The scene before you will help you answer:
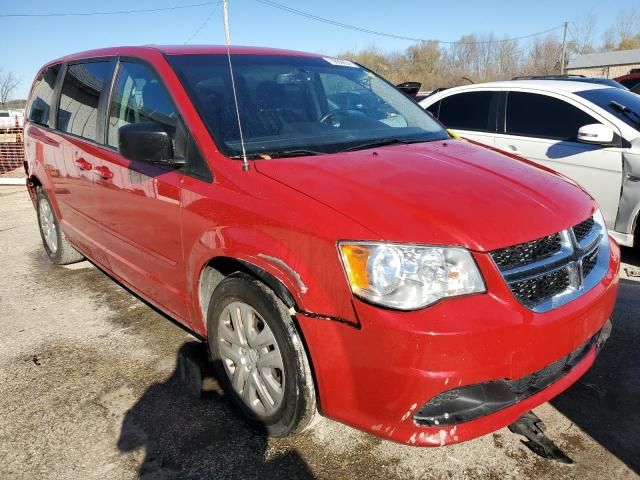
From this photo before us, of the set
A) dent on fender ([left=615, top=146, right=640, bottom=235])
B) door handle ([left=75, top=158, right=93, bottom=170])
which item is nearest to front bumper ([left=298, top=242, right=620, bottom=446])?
door handle ([left=75, top=158, right=93, bottom=170])

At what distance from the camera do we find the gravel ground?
7.57 ft

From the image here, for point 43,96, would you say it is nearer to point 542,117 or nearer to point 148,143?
point 148,143

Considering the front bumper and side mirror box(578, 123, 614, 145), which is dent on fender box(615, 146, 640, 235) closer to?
side mirror box(578, 123, 614, 145)

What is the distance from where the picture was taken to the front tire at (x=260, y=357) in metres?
2.16

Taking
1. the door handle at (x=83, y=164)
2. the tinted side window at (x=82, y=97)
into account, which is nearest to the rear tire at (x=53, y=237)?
the tinted side window at (x=82, y=97)

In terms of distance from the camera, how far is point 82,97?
391 cm

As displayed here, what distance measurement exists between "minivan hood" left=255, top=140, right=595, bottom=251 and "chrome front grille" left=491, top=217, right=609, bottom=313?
1.9 inches

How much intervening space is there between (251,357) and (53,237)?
3.44m

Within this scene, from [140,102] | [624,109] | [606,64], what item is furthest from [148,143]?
[606,64]

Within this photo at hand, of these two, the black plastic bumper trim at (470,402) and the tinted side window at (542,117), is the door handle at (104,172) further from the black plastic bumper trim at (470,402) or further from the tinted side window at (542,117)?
the tinted side window at (542,117)

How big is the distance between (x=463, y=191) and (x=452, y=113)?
4.14 meters

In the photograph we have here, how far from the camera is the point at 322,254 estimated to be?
1.99 meters

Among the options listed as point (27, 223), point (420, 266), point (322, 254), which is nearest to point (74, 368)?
point (322, 254)

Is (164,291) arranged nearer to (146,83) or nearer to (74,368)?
(74,368)
